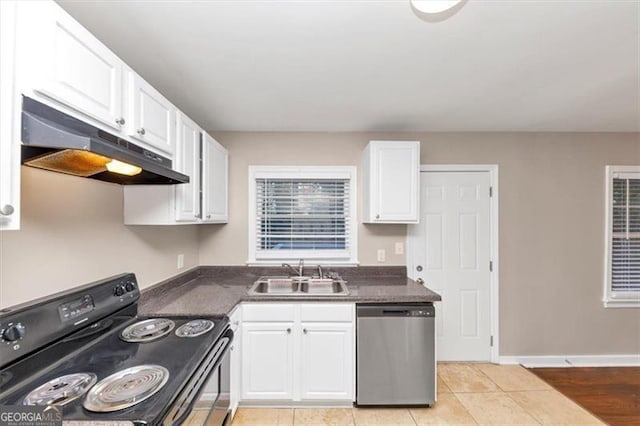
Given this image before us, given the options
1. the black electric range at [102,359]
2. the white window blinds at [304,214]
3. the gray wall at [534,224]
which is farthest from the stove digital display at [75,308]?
the white window blinds at [304,214]

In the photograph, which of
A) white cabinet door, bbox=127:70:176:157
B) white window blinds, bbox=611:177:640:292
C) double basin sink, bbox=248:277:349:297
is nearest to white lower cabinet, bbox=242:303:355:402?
double basin sink, bbox=248:277:349:297

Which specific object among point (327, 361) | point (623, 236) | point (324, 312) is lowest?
point (327, 361)

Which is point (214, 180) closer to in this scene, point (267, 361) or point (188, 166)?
point (188, 166)

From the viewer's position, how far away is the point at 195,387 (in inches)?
47.2

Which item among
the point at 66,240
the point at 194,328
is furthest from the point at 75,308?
the point at 194,328

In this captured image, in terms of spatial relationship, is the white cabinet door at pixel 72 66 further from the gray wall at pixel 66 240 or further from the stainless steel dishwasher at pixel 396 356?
the stainless steel dishwasher at pixel 396 356

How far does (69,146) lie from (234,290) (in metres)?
1.80

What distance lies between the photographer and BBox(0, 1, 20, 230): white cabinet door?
0.82 meters

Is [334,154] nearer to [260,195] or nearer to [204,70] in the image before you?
[260,195]

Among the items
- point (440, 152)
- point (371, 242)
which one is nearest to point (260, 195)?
point (371, 242)

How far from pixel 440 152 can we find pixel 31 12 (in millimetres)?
3093

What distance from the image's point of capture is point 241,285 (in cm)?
273

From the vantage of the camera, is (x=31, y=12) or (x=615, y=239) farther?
(x=615, y=239)

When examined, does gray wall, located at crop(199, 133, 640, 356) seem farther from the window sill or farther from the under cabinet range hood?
the under cabinet range hood
